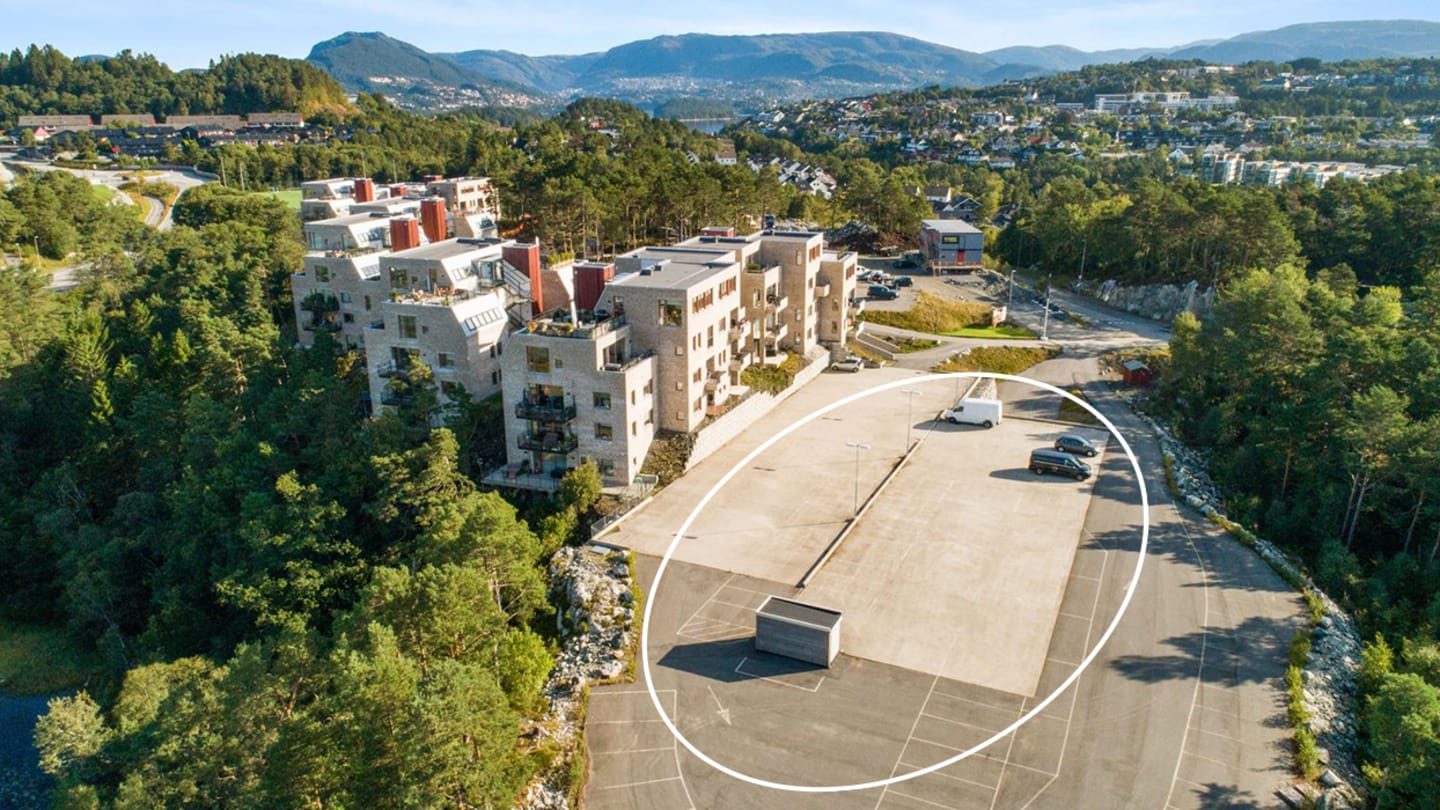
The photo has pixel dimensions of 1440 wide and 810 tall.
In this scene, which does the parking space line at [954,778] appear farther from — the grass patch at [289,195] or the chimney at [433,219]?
the grass patch at [289,195]

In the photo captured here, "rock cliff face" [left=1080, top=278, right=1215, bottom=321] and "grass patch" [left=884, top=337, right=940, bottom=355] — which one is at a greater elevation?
"rock cliff face" [left=1080, top=278, right=1215, bottom=321]

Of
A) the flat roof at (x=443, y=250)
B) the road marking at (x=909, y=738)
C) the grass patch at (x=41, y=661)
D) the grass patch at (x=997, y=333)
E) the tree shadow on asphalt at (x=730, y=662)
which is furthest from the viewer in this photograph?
the grass patch at (x=997, y=333)

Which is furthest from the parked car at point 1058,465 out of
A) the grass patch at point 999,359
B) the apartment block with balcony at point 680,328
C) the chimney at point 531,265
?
the chimney at point 531,265

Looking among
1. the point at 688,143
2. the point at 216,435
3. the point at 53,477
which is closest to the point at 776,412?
the point at 216,435

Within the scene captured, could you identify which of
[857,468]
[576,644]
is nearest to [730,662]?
[576,644]

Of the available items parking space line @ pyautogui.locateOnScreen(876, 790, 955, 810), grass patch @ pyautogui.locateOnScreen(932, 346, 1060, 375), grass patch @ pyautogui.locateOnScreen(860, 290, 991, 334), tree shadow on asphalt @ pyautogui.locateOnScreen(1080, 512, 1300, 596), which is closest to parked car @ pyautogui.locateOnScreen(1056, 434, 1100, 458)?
tree shadow on asphalt @ pyautogui.locateOnScreen(1080, 512, 1300, 596)

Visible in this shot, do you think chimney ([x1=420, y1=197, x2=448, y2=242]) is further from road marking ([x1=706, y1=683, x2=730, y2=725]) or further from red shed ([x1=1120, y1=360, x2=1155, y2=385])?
red shed ([x1=1120, y1=360, x2=1155, y2=385])

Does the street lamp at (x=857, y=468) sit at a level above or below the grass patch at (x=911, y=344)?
below

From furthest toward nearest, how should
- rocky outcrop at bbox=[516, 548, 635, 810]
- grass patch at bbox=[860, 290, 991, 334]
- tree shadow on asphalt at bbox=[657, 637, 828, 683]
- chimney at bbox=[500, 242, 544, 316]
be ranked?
grass patch at bbox=[860, 290, 991, 334] < chimney at bbox=[500, 242, 544, 316] < tree shadow on asphalt at bbox=[657, 637, 828, 683] < rocky outcrop at bbox=[516, 548, 635, 810]
